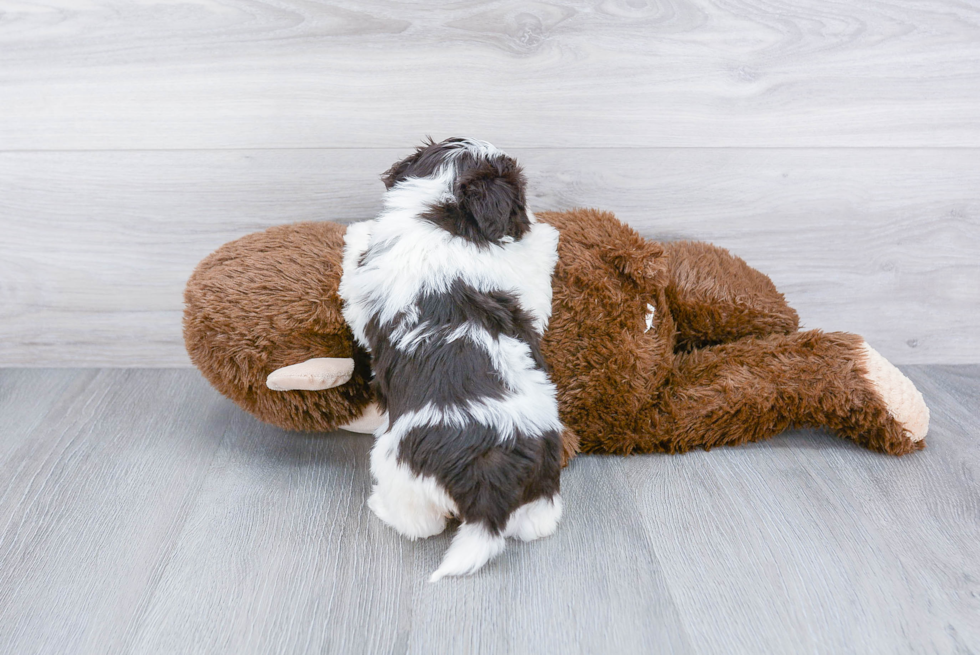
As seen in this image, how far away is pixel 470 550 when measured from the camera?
34.5 inches

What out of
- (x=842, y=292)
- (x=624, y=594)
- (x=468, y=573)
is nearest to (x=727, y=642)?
(x=624, y=594)

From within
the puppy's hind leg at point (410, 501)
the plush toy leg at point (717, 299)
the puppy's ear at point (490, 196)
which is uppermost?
the puppy's ear at point (490, 196)

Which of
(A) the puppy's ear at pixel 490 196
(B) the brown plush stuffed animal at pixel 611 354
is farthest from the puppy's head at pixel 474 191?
(B) the brown plush stuffed animal at pixel 611 354

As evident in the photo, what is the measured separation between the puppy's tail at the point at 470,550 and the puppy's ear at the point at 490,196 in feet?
1.24

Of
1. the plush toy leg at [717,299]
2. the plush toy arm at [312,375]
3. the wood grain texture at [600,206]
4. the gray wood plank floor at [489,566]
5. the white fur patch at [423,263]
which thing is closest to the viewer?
the gray wood plank floor at [489,566]

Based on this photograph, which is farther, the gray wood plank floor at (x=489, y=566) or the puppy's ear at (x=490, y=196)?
the puppy's ear at (x=490, y=196)

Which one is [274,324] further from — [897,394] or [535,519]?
[897,394]

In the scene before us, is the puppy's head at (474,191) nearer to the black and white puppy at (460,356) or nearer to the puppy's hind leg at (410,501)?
the black and white puppy at (460,356)

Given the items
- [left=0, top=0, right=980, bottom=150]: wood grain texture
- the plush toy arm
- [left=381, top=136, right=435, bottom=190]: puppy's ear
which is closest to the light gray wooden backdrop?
[left=0, top=0, right=980, bottom=150]: wood grain texture

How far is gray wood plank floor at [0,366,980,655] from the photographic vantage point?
2.70ft

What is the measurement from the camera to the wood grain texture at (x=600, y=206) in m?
1.26

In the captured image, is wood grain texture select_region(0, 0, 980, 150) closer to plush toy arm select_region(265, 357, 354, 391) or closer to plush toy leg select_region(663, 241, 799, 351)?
plush toy leg select_region(663, 241, 799, 351)

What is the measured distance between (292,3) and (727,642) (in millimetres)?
1122

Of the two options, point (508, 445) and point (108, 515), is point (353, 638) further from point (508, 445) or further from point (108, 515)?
point (108, 515)
